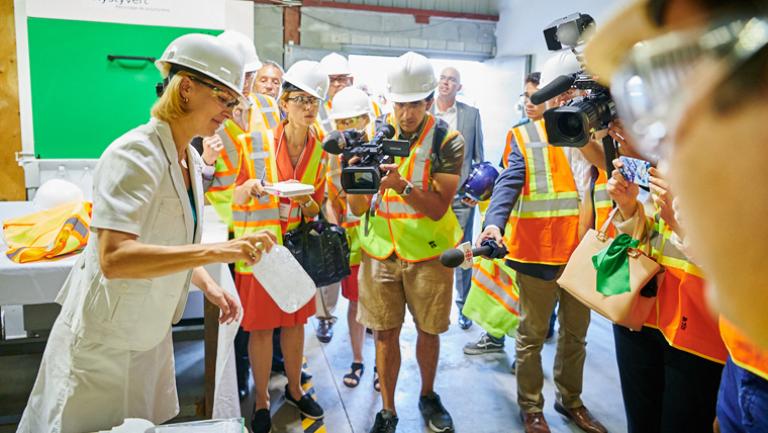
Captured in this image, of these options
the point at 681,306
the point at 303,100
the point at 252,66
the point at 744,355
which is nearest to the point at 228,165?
the point at 303,100

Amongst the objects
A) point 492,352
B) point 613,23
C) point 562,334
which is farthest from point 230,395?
point 613,23

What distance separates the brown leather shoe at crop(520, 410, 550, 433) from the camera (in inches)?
104

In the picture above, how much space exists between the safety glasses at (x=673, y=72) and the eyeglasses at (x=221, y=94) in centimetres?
139

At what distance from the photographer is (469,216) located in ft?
A: 14.4

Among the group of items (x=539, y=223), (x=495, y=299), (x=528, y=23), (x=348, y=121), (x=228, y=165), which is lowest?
(x=495, y=299)

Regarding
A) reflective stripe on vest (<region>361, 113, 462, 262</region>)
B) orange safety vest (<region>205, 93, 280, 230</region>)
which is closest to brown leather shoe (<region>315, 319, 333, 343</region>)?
orange safety vest (<region>205, 93, 280, 230</region>)

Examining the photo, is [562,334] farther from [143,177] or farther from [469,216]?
[143,177]

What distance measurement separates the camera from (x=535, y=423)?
2.65m

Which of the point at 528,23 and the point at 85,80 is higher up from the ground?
the point at 528,23

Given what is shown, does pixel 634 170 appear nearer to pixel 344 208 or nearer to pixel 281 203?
pixel 281 203

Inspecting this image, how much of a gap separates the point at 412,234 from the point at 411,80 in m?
0.75

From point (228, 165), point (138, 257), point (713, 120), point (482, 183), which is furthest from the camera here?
point (482, 183)

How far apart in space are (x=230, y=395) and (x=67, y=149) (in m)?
3.44

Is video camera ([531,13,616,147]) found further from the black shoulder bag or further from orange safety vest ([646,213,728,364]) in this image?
the black shoulder bag
